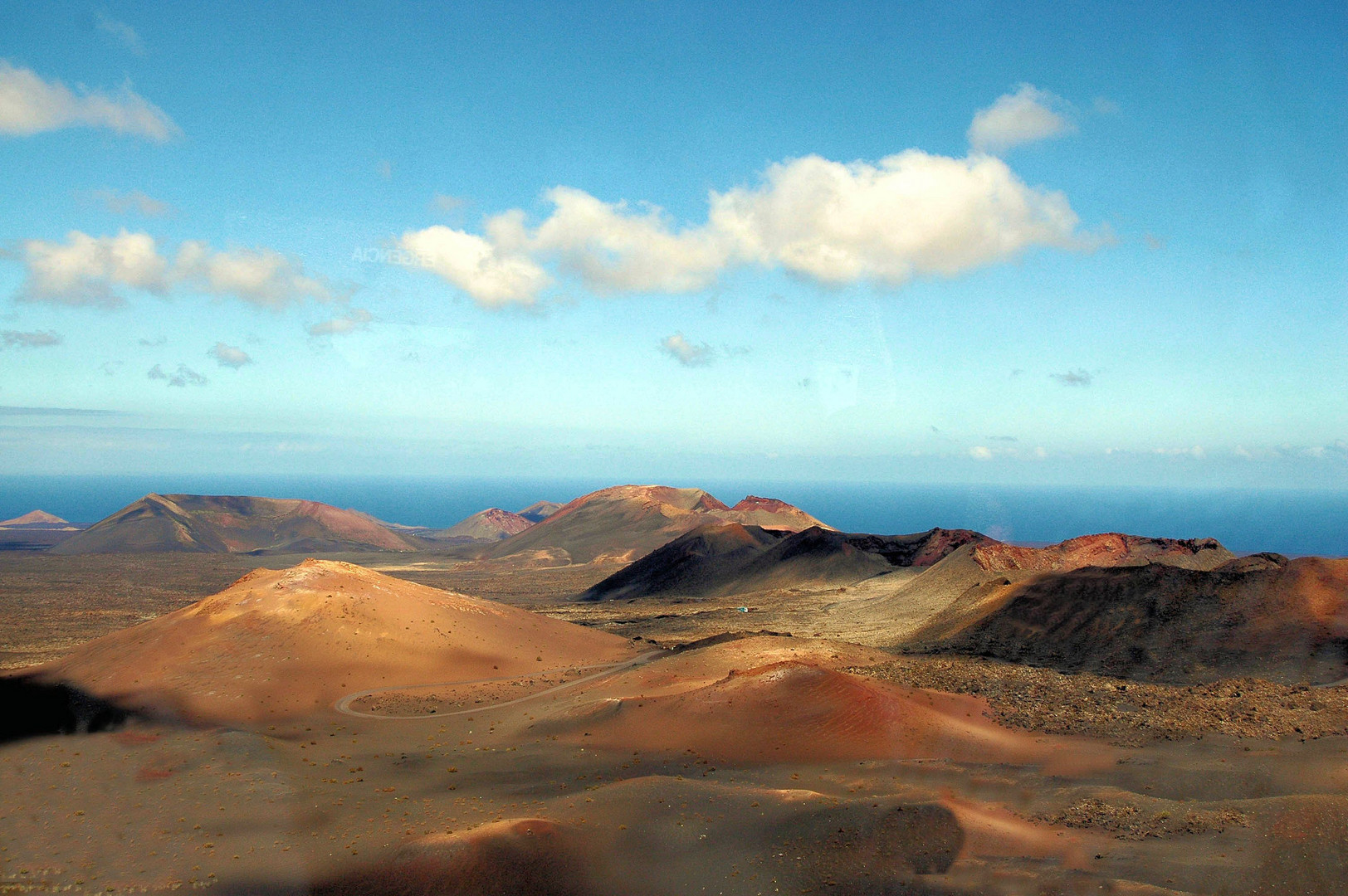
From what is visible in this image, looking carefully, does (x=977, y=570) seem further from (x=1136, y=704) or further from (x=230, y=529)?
(x=230, y=529)

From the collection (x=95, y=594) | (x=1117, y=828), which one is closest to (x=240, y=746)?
(x=1117, y=828)

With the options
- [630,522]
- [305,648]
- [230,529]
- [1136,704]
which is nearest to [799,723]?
[1136,704]

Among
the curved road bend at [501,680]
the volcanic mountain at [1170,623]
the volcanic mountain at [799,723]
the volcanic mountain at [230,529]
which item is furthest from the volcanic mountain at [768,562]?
the volcanic mountain at [230,529]

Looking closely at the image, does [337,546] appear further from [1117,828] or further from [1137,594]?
[1117,828]

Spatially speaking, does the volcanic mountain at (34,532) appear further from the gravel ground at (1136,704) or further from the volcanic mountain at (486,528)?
the gravel ground at (1136,704)

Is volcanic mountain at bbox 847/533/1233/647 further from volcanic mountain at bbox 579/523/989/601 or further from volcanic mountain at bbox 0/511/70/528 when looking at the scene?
volcanic mountain at bbox 0/511/70/528
